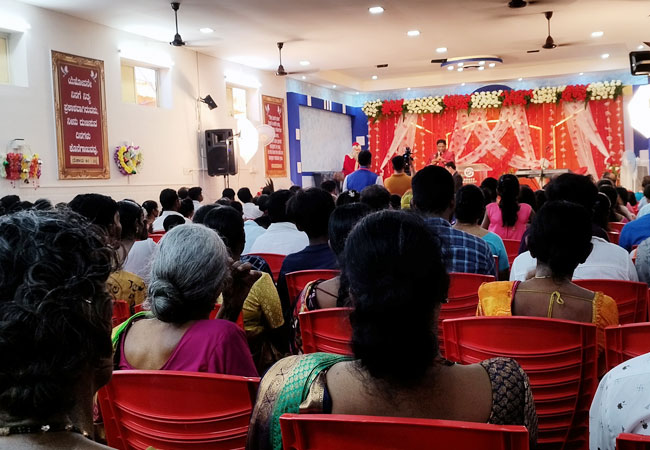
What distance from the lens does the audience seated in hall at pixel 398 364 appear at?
1178mm

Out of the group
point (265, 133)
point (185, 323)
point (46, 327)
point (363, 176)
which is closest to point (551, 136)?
point (265, 133)

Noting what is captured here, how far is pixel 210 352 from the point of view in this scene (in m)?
1.82

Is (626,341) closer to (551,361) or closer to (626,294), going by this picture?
(551,361)

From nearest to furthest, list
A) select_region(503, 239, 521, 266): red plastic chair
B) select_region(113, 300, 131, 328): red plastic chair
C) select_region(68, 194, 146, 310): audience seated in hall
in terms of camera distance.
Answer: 1. select_region(113, 300, 131, 328): red plastic chair
2. select_region(68, 194, 146, 310): audience seated in hall
3. select_region(503, 239, 521, 266): red plastic chair

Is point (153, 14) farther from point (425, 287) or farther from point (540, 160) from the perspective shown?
point (540, 160)

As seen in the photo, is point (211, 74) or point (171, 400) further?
point (211, 74)

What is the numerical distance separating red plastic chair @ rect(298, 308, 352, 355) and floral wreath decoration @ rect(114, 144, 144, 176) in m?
7.12

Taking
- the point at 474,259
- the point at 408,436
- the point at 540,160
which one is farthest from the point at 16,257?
the point at 540,160

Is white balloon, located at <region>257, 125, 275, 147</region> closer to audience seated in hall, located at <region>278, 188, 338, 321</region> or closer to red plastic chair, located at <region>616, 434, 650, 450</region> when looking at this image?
audience seated in hall, located at <region>278, 188, 338, 321</region>

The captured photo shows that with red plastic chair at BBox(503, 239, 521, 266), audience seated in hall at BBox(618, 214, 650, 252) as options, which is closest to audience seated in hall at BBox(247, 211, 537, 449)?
audience seated in hall at BBox(618, 214, 650, 252)

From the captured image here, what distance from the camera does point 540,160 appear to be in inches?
595

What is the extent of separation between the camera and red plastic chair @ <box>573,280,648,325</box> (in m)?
2.63

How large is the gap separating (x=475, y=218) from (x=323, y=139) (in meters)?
11.6

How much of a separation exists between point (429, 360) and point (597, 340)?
1.04 m
